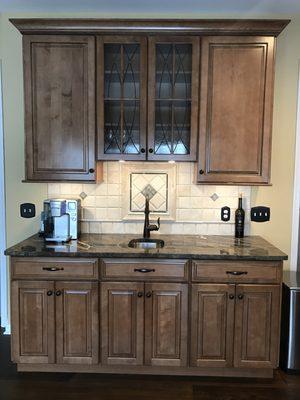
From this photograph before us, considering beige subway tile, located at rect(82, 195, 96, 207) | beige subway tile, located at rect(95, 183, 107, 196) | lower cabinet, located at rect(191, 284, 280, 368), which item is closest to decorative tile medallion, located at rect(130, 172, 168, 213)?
beige subway tile, located at rect(95, 183, 107, 196)

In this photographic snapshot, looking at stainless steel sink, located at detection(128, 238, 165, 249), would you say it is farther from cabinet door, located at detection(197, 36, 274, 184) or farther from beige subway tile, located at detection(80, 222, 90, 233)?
cabinet door, located at detection(197, 36, 274, 184)

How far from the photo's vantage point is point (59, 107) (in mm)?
2836

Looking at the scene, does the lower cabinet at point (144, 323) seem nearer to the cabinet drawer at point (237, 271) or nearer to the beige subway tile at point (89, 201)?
the cabinet drawer at point (237, 271)

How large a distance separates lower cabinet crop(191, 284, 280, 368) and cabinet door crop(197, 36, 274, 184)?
816 millimetres

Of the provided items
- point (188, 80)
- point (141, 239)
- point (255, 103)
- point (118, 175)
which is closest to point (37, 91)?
point (118, 175)

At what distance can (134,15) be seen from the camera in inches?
119

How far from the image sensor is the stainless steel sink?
9.65ft

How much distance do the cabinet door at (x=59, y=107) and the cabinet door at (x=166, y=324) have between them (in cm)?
101

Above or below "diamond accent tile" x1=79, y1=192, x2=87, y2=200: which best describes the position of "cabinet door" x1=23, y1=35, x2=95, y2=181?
above

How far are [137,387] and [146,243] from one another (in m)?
1.02

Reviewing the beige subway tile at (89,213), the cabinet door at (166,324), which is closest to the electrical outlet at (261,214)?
the cabinet door at (166,324)

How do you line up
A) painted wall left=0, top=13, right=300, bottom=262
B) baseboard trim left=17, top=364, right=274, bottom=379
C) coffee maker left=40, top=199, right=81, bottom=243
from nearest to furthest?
baseboard trim left=17, top=364, right=274, bottom=379 < coffee maker left=40, top=199, right=81, bottom=243 < painted wall left=0, top=13, right=300, bottom=262

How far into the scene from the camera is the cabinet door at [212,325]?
2639 mm

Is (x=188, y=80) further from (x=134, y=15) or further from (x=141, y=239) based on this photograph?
(x=141, y=239)
